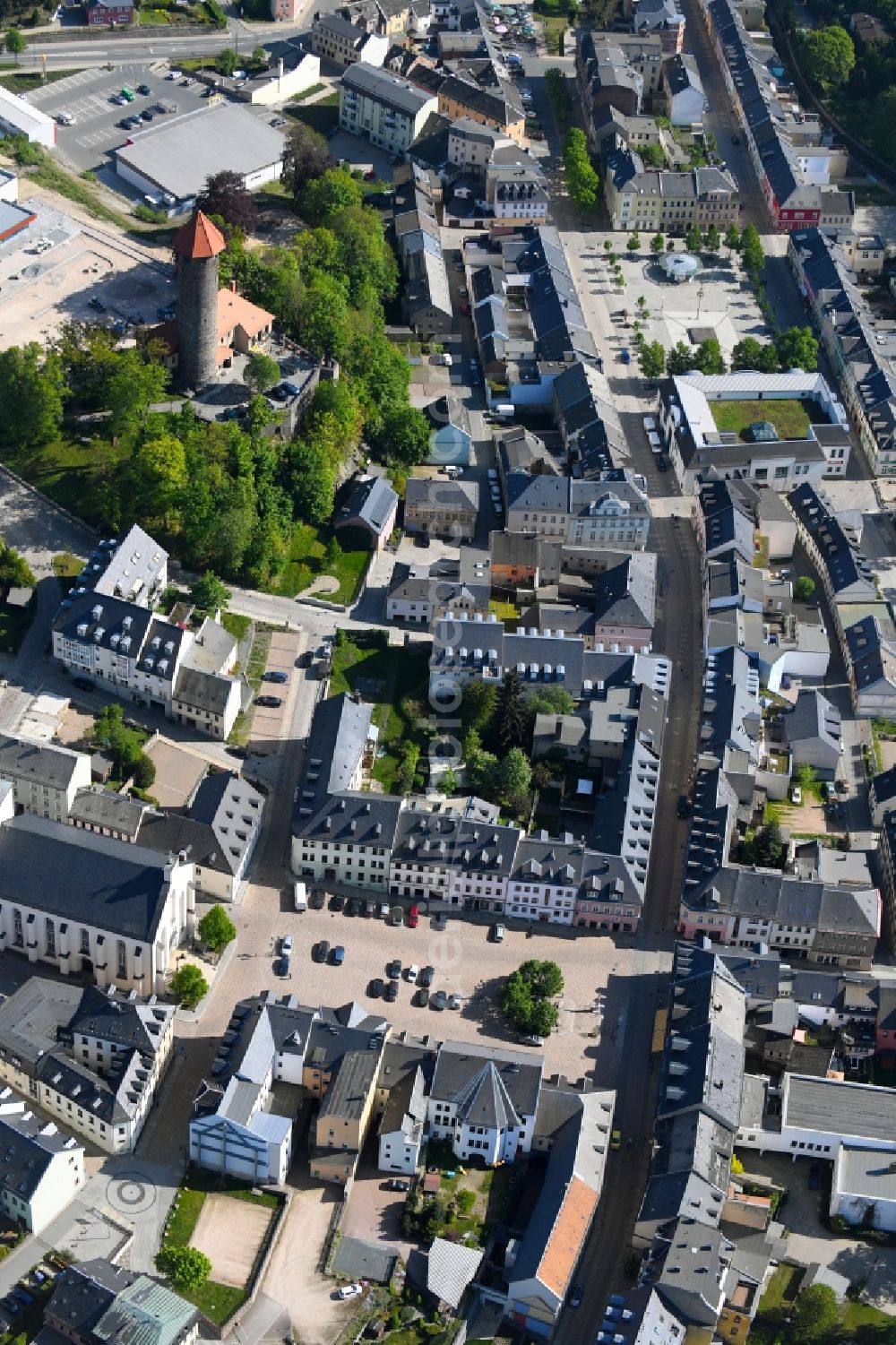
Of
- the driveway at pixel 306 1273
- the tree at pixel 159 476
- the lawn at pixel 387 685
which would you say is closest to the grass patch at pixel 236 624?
the lawn at pixel 387 685

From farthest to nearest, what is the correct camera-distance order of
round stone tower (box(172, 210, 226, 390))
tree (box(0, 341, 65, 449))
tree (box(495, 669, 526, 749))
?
1. round stone tower (box(172, 210, 226, 390))
2. tree (box(0, 341, 65, 449))
3. tree (box(495, 669, 526, 749))

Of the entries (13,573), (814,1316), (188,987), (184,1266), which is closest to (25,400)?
(13,573)

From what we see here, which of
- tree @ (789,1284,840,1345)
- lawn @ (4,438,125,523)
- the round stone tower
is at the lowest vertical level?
tree @ (789,1284,840,1345)

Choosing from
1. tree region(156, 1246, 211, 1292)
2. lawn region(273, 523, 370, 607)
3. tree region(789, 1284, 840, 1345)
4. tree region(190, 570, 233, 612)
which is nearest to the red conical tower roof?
lawn region(273, 523, 370, 607)

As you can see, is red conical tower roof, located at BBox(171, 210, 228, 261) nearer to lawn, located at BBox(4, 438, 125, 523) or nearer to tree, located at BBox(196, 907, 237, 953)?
lawn, located at BBox(4, 438, 125, 523)

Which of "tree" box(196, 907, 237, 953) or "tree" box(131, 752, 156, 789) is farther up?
"tree" box(131, 752, 156, 789)

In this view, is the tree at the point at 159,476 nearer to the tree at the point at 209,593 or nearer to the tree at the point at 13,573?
the tree at the point at 209,593

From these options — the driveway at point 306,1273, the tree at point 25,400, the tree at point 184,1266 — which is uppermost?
the tree at point 25,400

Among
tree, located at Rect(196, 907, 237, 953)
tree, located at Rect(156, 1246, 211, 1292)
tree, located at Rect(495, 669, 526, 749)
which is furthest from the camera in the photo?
tree, located at Rect(495, 669, 526, 749)

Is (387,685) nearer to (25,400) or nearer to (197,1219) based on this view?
(25,400)
